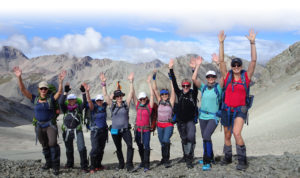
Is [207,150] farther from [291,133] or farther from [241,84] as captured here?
[291,133]

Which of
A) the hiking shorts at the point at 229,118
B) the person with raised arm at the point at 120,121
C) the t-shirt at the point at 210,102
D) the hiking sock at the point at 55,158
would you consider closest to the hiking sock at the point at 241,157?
the hiking shorts at the point at 229,118

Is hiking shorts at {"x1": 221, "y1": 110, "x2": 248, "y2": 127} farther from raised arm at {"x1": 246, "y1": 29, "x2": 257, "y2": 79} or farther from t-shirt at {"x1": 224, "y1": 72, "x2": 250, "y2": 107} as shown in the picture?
raised arm at {"x1": 246, "y1": 29, "x2": 257, "y2": 79}

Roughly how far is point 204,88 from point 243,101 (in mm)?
1076

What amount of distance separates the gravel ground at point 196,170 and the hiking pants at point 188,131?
29.1 inches

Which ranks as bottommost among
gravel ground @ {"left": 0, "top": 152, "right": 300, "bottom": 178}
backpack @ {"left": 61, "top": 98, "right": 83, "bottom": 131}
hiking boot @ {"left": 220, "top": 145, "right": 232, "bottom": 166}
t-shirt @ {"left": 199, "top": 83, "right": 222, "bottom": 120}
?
gravel ground @ {"left": 0, "top": 152, "right": 300, "bottom": 178}

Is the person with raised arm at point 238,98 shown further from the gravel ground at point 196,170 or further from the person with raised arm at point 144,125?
the person with raised arm at point 144,125

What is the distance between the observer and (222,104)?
7.57 m

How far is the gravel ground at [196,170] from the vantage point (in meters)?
7.27

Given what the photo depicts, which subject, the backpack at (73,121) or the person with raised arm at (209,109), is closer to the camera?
the person with raised arm at (209,109)

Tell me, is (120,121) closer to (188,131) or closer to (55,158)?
(188,131)

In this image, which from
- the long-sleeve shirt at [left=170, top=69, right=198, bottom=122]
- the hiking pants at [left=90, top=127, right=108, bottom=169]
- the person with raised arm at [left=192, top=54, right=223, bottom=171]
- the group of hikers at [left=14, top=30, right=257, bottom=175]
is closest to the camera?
the group of hikers at [left=14, top=30, right=257, bottom=175]

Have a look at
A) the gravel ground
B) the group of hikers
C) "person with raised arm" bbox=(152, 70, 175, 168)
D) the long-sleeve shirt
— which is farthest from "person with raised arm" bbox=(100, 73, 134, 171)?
the long-sleeve shirt

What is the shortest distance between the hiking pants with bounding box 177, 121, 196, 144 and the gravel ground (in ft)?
2.42

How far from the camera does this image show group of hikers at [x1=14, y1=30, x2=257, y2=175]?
7320mm
